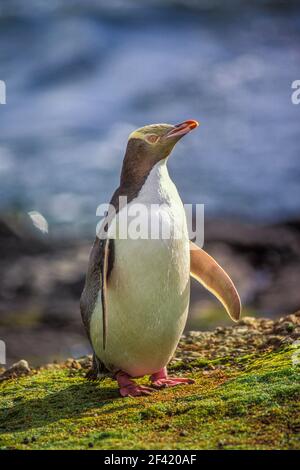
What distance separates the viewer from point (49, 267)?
1750cm

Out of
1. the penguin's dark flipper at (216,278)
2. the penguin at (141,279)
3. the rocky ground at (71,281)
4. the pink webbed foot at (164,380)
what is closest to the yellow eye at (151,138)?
the penguin at (141,279)

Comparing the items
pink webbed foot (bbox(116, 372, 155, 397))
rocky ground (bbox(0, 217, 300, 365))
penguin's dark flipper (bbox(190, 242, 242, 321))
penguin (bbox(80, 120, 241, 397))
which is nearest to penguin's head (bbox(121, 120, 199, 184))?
penguin (bbox(80, 120, 241, 397))

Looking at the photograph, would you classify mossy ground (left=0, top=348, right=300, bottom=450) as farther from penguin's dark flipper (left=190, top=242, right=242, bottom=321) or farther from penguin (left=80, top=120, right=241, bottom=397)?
penguin's dark flipper (left=190, top=242, right=242, bottom=321)

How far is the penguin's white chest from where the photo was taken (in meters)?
5.65

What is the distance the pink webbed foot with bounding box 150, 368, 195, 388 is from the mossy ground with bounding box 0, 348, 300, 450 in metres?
0.11

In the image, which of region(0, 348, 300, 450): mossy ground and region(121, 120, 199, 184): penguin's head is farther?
region(121, 120, 199, 184): penguin's head

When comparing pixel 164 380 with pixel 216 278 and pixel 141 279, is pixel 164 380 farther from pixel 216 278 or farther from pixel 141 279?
pixel 216 278

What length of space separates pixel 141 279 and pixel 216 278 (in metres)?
1.26

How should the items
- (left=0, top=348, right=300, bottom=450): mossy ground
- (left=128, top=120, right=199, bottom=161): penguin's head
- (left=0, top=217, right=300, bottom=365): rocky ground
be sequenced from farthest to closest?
(left=0, top=217, right=300, bottom=365): rocky ground → (left=128, top=120, right=199, bottom=161): penguin's head → (left=0, top=348, right=300, bottom=450): mossy ground

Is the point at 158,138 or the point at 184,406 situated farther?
the point at 158,138

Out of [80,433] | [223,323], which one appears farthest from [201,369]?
[223,323]

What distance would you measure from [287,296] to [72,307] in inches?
164

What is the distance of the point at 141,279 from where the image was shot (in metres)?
5.66

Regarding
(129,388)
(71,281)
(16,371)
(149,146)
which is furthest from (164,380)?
(71,281)
